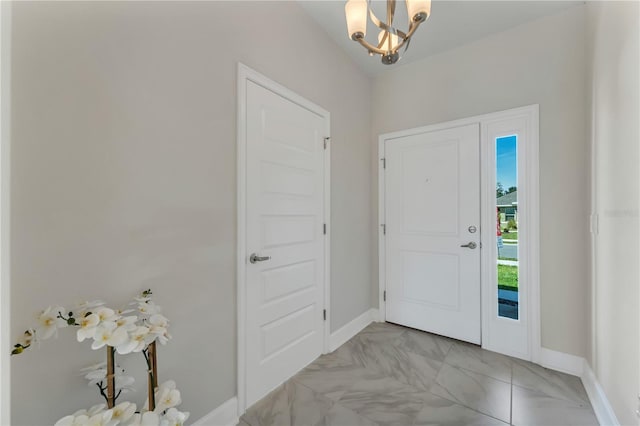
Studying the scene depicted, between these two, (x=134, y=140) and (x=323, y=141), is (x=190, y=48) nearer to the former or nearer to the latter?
(x=134, y=140)

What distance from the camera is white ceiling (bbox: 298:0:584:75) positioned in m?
2.07

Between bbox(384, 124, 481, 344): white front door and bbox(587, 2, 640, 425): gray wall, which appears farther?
bbox(384, 124, 481, 344): white front door

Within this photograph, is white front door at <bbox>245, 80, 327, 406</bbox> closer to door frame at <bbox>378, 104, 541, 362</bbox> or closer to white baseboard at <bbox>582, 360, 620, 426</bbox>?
door frame at <bbox>378, 104, 541, 362</bbox>

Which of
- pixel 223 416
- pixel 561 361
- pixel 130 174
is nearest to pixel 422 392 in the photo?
pixel 561 361

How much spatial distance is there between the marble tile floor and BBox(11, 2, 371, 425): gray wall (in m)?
0.57

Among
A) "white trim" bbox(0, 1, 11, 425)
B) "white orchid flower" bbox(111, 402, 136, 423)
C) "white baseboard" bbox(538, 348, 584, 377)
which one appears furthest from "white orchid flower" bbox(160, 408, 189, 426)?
"white baseboard" bbox(538, 348, 584, 377)

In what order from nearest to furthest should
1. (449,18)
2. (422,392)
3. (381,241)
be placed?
1. (422,392)
2. (449,18)
3. (381,241)

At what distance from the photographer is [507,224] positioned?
234cm

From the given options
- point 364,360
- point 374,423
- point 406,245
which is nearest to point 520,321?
point 406,245

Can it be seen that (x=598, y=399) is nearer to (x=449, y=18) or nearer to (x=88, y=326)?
(x=88, y=326)

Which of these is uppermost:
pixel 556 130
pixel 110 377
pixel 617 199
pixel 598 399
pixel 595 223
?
pixel 556 130

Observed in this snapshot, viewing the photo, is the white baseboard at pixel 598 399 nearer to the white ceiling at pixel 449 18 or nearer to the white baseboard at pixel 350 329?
the white baseboard at pixel 350 329

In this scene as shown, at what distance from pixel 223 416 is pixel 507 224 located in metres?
2.63

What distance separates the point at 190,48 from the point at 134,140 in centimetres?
61
